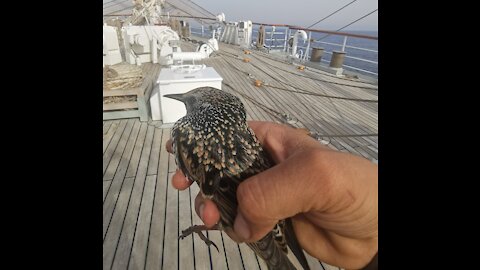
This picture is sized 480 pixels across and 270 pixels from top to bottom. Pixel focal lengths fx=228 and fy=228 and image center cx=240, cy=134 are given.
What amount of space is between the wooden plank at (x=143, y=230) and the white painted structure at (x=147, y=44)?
7.35 metres

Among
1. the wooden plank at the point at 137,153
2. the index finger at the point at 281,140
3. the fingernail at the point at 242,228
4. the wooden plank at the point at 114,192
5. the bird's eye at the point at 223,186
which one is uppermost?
the index finger at the point at 281,140

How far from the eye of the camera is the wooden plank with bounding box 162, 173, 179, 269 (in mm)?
2258

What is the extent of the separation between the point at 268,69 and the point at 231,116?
8.67 m

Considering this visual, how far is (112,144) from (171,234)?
2574 mm

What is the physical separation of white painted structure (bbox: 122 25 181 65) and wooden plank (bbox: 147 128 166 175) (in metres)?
5.66

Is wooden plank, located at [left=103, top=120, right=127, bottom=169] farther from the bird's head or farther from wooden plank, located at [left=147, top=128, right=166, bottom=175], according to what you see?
the bird's head

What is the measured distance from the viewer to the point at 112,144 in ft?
14.1

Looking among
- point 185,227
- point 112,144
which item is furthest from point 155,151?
point 185,227

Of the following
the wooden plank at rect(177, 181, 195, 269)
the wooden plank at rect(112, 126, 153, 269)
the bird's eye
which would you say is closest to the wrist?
the bird's eye

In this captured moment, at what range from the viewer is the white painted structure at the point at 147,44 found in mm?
9492

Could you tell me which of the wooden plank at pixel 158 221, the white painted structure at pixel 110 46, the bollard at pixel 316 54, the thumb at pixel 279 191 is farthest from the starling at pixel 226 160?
the bollard at pixel 316 54

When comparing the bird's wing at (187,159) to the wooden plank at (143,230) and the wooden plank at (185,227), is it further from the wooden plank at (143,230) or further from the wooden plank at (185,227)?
the wooden plank at (143,230)
